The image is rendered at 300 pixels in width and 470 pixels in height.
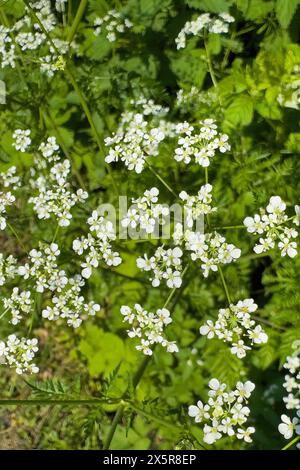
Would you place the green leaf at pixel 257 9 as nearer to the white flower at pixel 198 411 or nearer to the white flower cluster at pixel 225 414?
the white flower cluster at pixel 225 414

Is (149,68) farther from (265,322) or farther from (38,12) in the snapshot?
(265,322)

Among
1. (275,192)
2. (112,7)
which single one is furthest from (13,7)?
(275,192)

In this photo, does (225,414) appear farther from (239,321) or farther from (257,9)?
(257,9)

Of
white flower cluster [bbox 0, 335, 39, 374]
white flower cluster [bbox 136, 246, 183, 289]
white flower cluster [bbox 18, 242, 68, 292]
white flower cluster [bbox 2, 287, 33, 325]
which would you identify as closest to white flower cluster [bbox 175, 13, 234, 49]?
white flower cluster [bbox 136, 246, 183, 289]

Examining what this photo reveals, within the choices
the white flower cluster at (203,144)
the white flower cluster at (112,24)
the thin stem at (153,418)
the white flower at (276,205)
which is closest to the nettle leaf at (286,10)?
the white flower cluster at (203,144)
